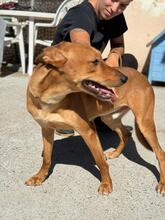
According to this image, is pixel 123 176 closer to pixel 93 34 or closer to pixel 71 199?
pixel 71 199

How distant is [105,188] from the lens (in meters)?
3.31

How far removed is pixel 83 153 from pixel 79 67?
150cm

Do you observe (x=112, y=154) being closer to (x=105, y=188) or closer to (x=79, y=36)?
(x=105, y=188)

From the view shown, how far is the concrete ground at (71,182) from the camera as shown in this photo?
3049 mm

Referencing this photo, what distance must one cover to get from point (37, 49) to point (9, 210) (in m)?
5.90

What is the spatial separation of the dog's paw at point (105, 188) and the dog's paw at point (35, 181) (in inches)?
18.8

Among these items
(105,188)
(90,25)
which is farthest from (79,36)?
(105,188)

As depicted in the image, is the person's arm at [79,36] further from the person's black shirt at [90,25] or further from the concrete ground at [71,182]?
the concrete ground at [71,182]

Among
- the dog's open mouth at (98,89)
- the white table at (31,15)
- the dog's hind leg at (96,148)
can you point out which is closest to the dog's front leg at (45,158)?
the dog's hind leg at (96,148)

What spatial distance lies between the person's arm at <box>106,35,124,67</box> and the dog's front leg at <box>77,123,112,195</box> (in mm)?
741

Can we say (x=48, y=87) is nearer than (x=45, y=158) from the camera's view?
Yes

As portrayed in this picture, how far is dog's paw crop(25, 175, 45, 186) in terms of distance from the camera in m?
3.40

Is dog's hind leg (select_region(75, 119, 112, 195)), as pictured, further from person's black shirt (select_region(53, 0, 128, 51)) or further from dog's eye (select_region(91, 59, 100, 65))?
person's black shirt (select_region(53, 0, 128, 51))

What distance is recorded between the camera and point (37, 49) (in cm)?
859
